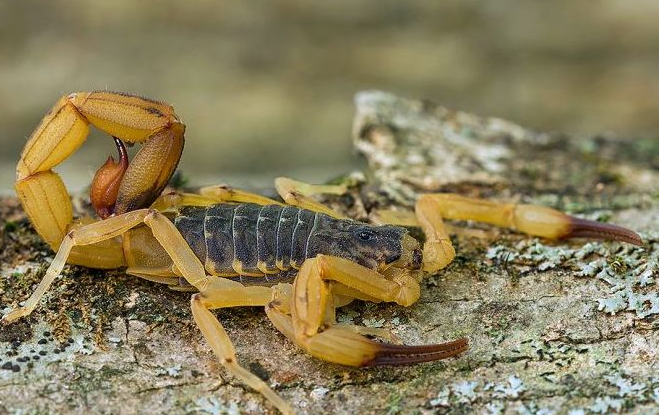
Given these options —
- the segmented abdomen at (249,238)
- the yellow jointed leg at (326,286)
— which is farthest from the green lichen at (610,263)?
the segmented abdomen at (249,238)

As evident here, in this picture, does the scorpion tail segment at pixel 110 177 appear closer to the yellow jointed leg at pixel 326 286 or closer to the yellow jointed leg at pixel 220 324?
the yellow jointed leg at pixel 220 324

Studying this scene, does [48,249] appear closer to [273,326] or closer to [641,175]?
[273,326]

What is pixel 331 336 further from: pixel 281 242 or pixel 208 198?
pixel 208 198

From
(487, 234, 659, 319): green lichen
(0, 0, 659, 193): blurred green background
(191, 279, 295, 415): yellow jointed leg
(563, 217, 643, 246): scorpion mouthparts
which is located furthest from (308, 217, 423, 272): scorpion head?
(0, 0, 659, 193): blurred green background

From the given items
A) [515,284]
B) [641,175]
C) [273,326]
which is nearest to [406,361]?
[273,326]

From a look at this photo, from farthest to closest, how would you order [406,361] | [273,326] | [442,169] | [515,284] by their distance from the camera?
[442,169], [515,284], [273,326], [406,361]

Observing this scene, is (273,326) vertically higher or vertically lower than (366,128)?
lower
